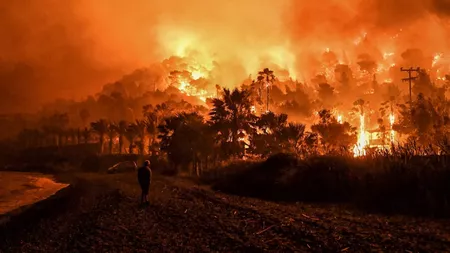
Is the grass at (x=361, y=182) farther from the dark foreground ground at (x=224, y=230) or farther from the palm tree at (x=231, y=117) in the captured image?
the palm tree at (x=231, y=117)

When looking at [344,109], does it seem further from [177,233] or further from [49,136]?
[177,233]

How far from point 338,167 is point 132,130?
8091cm

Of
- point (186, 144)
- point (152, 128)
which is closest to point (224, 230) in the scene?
point (186, 144)

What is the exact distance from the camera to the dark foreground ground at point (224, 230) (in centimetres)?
999

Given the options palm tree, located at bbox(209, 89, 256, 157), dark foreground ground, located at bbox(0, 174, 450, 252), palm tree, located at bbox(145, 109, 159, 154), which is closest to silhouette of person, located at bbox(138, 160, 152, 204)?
dark foreground ground, located at bbox(0, 174, 450, 252)

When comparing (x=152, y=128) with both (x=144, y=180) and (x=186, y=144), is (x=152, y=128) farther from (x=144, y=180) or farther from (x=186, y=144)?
(x=144, y=180)

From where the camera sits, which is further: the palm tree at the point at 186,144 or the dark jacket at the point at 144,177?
the palm tree at the point at 186,144

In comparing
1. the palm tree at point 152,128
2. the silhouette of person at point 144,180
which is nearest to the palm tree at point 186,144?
the silhouette of person at point 144,180

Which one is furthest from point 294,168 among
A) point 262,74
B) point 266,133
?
point 262,74

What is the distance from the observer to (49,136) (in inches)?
6521

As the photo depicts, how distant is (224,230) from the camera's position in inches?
482

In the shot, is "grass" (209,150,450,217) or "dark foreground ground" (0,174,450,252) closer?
"dark foreground ground" (0,174,450,252)

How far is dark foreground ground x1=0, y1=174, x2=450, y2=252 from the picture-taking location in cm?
999

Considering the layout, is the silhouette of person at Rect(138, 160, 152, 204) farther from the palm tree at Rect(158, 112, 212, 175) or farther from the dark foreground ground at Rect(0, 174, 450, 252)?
the palm tree at Rect(158, 112, 212, 175)
